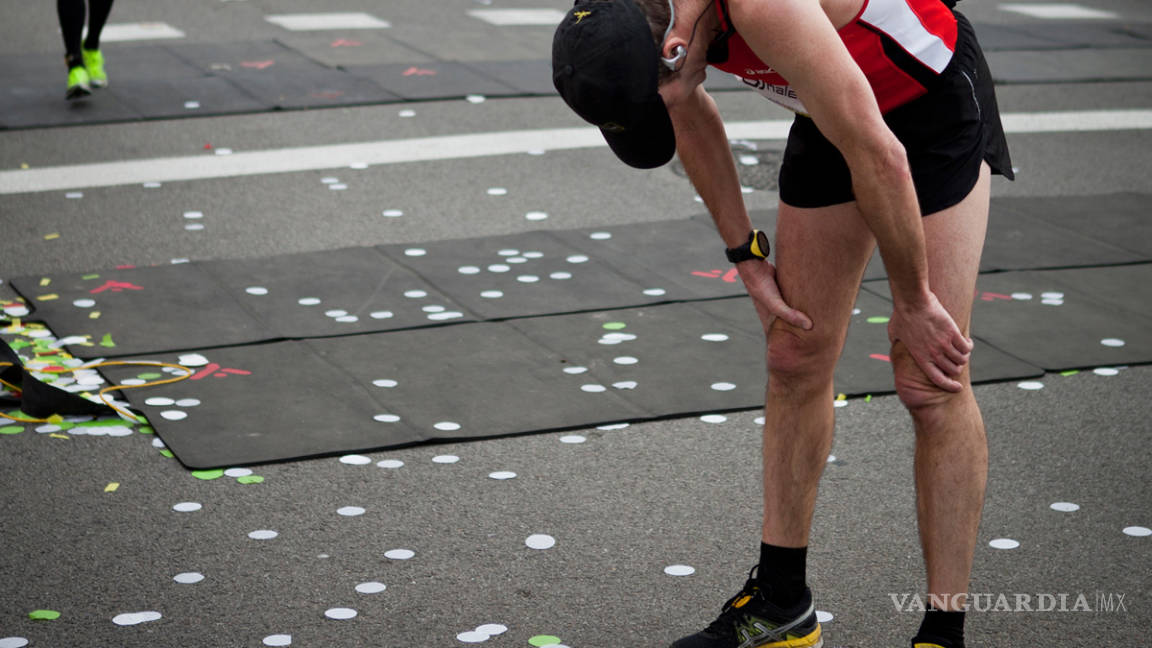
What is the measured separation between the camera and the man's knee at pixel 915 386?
2879 millimetres

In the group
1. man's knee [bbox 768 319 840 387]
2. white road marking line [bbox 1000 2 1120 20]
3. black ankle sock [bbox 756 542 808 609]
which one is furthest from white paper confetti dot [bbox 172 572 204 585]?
white road marking line [bbox 1000 2 1120 20]

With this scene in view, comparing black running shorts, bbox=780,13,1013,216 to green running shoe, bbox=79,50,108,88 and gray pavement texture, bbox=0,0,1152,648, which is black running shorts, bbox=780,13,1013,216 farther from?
green running shoe, bbox=79,50,108,88

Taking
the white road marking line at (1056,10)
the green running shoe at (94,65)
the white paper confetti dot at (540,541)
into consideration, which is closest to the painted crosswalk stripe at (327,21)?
the green running shoe at (94,65)

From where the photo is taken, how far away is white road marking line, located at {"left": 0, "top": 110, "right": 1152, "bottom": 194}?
24.2 ft

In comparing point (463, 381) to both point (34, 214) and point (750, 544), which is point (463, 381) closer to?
point (750, 544)

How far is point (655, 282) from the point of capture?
19.6ft

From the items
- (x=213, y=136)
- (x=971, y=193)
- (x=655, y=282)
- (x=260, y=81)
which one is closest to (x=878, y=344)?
(x=655, y=282)

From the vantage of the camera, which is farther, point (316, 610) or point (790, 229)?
point (316, 610)

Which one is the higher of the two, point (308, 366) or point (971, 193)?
point (971, 193)

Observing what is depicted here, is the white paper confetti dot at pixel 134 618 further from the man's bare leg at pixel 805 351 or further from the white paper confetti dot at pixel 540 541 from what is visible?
the man's bare leg at pixel 805 351

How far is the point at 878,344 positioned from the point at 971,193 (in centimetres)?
247

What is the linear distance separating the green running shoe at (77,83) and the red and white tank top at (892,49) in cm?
674

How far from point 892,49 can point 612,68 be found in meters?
0.58

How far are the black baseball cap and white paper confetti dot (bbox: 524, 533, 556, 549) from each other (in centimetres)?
140
